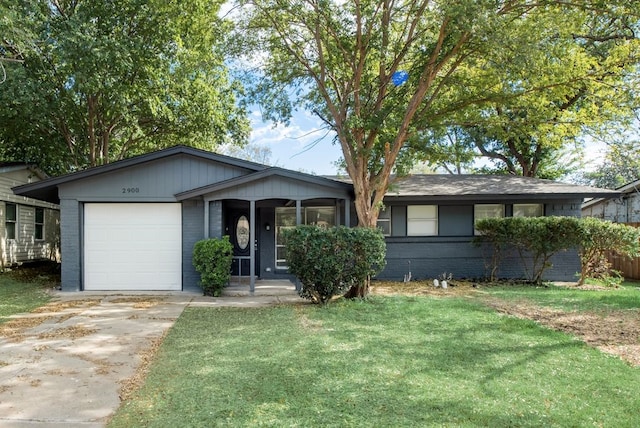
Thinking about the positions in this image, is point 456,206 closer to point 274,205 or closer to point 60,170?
point 274,205

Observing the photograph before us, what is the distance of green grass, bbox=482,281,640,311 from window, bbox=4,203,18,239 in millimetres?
15880

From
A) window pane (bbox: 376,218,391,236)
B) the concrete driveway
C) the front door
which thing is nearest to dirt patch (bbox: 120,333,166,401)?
the concrete driveway

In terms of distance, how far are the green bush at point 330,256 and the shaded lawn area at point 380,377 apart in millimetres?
1424

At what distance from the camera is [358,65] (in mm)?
9781

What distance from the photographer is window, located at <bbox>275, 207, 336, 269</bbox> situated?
43.2 feet

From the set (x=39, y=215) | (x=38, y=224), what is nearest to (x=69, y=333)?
(x=38, y=224)

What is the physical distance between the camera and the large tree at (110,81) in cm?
1191

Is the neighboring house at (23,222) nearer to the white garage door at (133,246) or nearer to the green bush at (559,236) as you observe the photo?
the white garage door at (133,246)

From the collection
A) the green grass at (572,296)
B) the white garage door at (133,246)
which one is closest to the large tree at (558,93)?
the green grass at (572,296)

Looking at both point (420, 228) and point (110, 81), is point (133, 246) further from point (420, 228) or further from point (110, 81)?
point (420, 228)

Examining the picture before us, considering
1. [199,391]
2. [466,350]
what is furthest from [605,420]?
[199,391]

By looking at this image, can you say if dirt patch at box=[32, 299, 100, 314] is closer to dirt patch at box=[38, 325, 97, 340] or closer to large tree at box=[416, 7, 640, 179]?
dirt patch at box=[38, 325, 97, 340]

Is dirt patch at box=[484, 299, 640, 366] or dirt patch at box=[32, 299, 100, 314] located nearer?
dirt patch at box=[484, 299, 640, 366]

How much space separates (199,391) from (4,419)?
5.21 feet
